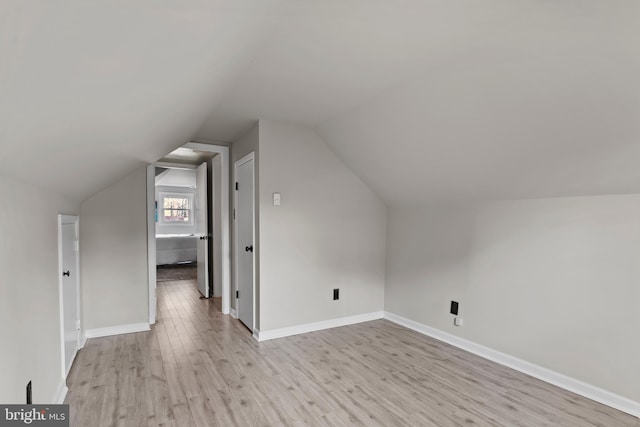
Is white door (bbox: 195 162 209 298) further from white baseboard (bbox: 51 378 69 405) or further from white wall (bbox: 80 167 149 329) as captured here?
white baseboard (bbox: 51 378 69 405)

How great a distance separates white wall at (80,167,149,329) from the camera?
10.8 feet

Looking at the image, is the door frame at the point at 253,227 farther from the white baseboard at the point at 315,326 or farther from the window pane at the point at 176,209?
the window pane at the point at 176,209

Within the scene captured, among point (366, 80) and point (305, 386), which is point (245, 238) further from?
point (366, 80)

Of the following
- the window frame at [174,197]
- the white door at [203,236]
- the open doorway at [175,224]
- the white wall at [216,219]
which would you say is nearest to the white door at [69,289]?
the white wall at [216,219]

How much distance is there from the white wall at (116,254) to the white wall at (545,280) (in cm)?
308

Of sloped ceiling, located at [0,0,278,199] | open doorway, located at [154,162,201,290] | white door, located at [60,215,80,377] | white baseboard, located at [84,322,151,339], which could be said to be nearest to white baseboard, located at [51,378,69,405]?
white door, located at [60,215,80,377]

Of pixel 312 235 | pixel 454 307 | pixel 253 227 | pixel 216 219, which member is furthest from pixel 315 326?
pixel 216 219

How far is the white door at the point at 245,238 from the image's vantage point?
3.48 metres

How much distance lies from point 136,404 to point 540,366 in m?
2.99

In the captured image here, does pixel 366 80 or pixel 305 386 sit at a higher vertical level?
pixel 366 80

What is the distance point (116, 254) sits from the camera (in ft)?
11.2

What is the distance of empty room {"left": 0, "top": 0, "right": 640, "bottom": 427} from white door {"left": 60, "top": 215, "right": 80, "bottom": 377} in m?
0.05

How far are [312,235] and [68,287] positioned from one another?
2189 mm

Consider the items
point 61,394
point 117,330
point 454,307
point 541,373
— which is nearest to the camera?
point 61,394
